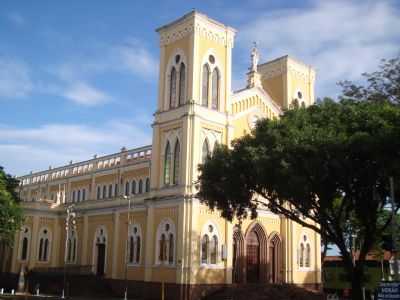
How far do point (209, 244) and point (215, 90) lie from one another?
1195cm

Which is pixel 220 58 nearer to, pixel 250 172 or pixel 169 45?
pixel 169 45

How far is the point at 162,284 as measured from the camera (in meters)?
37.2

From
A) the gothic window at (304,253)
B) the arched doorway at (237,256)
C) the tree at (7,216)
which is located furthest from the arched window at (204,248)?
the tree at (7,216)

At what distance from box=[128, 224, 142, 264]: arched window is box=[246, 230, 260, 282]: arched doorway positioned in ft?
28.3

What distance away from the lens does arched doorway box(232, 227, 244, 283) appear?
41.0m

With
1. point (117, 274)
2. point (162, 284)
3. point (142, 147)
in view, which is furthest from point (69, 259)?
point (162, 284)

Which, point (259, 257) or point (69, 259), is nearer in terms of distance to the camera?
point (259, 257)

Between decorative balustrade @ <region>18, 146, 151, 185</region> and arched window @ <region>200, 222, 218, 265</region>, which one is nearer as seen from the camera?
arched window @ <region>200, 222, 218, 265</region>

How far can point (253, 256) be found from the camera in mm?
42750

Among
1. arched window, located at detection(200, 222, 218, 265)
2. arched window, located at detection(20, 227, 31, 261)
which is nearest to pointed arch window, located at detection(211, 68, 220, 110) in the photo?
arched window, located at detection(200, 222, 218, 265)

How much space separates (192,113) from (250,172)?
480 inches

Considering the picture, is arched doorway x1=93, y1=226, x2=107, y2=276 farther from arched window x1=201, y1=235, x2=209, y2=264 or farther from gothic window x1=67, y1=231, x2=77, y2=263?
arched window x1=201, y1=235, x2=209, y2=264

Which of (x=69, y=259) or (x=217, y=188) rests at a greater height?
(x=217, y=188)

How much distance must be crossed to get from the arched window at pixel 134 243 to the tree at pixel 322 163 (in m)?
14.7
